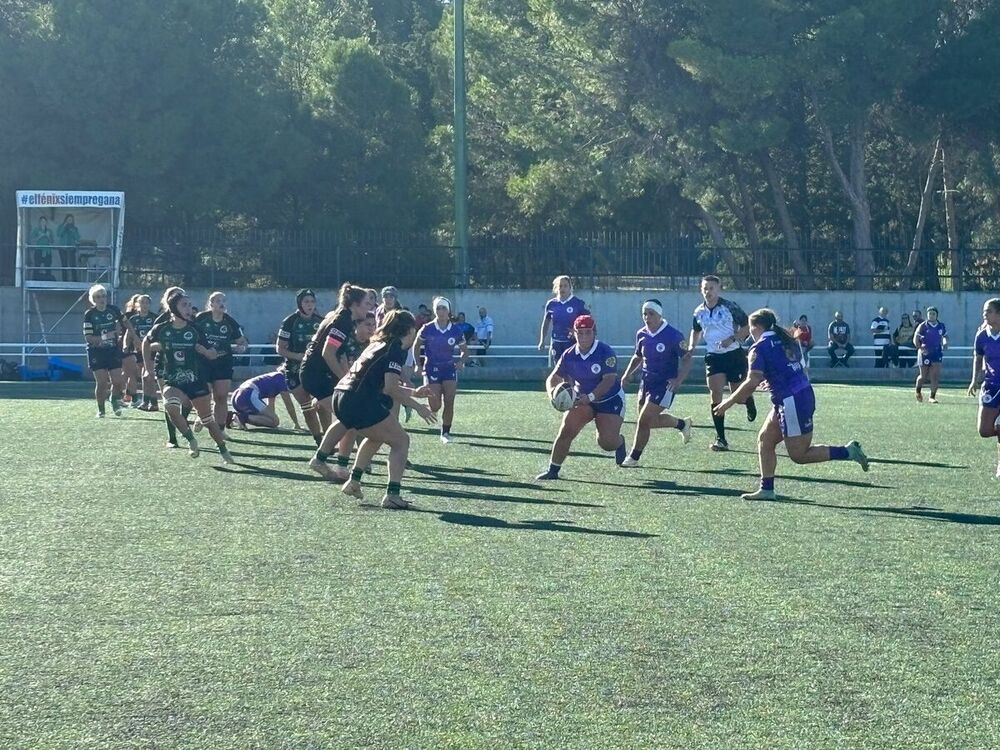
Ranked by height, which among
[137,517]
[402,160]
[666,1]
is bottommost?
[137,517]

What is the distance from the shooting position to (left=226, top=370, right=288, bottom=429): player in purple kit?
60.8 feet

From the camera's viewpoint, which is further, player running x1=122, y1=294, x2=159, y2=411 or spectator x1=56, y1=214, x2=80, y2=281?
spectator x1=56, y1=214, x2=80, y2=281

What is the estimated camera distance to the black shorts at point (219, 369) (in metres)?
16.0

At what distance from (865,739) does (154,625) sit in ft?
11.5

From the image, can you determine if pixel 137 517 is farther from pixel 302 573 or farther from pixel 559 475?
pixel 559 475

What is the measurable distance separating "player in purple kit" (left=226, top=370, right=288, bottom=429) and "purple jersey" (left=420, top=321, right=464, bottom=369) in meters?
2.30

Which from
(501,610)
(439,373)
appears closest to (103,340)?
(439,373)

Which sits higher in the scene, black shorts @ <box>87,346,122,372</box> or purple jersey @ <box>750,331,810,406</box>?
purple jersey @ <box>750,331,810,406</box>

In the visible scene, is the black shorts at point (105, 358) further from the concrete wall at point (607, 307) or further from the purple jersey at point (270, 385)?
the concrete wall at point (607, 307)

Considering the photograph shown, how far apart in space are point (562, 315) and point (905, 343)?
19.4 m

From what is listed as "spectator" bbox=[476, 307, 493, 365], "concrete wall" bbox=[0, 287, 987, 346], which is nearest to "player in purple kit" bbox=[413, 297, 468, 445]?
"spectator" bbox=[476, 307, 493, 365]

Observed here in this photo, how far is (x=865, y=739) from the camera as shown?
5352 mm

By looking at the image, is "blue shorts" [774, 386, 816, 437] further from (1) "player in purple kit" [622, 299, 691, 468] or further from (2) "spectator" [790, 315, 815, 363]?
(2) "spectator" [790, 315, 815, 363]

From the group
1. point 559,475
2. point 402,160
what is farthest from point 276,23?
point 559,475
